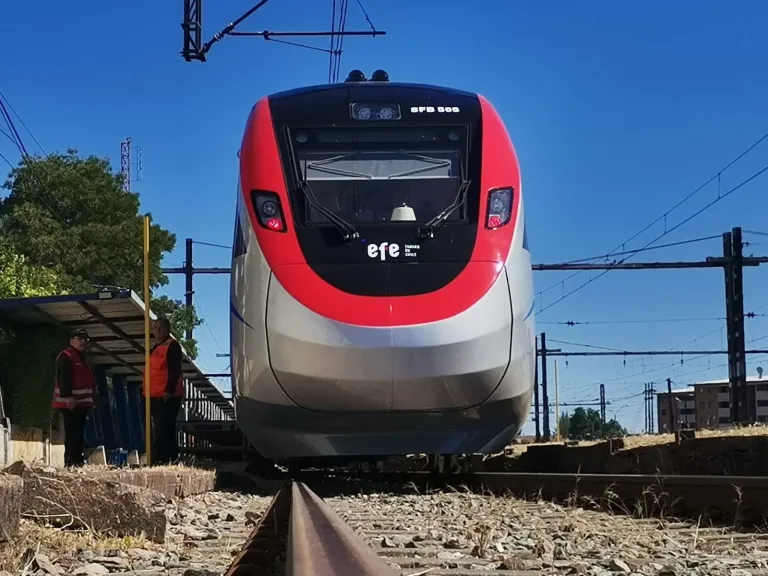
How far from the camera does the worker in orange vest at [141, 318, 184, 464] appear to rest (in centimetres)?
1153

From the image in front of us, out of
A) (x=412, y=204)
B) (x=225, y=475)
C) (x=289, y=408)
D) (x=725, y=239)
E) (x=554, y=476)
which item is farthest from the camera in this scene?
(x=725, y=239)

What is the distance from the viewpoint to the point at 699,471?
36.0 feet

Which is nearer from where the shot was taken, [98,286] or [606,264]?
[606,264]

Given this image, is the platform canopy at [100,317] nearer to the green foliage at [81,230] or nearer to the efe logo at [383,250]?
the efe logo at [383,250]

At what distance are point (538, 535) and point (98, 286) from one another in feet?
92.4

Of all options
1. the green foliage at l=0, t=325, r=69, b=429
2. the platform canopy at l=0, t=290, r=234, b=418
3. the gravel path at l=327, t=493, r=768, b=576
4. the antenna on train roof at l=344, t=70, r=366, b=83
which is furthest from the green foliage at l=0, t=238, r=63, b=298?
the gravel path at l=327, t=493, r=768, b=576

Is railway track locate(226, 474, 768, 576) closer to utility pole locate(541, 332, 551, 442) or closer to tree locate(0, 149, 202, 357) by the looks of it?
tree locate(0, 149, 202, 357)

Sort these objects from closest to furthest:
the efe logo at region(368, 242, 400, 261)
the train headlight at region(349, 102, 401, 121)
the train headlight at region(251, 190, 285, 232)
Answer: the efe logo at region(368, 242, 400, 261) → the train headlight at region(251, 190, 285, 232) → the train headlight at region(349, 102, 401, 121)

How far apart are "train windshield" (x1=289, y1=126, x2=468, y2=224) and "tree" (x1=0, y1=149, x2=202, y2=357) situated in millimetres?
23572

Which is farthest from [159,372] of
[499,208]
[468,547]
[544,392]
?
[544,392]

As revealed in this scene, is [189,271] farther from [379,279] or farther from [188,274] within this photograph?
[379,279]

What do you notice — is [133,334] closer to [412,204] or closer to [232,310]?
[232,310]

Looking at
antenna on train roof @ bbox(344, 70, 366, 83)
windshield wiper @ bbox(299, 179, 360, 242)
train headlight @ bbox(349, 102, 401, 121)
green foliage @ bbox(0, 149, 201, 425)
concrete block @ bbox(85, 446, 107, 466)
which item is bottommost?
concrete block @ bbox(85, 446, 107, 466)

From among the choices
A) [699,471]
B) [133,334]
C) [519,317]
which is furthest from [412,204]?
[133,334]
